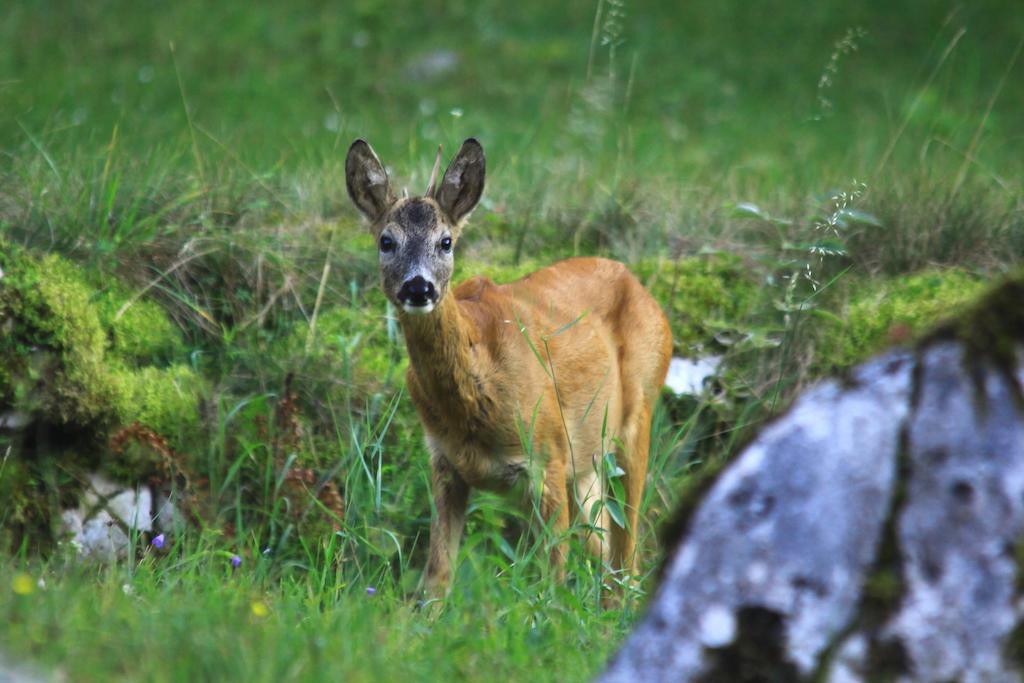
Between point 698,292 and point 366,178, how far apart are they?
211 cm

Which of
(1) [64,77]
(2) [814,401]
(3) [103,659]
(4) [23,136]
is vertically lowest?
(3) [103,659]

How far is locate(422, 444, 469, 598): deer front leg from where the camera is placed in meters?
4.61

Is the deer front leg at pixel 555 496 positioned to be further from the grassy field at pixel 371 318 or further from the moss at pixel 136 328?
the moss at pixel 136 328

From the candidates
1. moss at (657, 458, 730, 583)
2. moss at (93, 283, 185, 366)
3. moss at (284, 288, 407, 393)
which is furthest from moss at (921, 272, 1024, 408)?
moss at (93, 283, 185, 366)

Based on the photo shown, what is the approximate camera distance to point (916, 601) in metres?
2.13

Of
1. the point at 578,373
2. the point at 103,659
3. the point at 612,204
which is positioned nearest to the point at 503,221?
the point at 612,204

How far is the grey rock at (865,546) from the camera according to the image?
2125 mm

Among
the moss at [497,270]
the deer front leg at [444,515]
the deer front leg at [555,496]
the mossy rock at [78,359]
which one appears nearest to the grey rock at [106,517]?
the mossy rock at [78,359]

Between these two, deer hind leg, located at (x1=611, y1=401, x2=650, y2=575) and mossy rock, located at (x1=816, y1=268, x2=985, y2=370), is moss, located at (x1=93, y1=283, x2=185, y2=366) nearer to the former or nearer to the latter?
deer hind leg, located at (x1=611, y1=401, x2=650, y2=575)

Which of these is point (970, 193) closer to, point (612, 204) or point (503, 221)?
point (612, 204)

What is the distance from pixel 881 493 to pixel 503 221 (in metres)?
4.53

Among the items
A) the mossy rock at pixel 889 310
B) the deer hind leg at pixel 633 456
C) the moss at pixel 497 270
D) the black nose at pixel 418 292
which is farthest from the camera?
the moss at pixel 497 270

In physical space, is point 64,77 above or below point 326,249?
above

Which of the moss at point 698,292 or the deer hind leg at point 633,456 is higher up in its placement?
the moss at point 698,292
